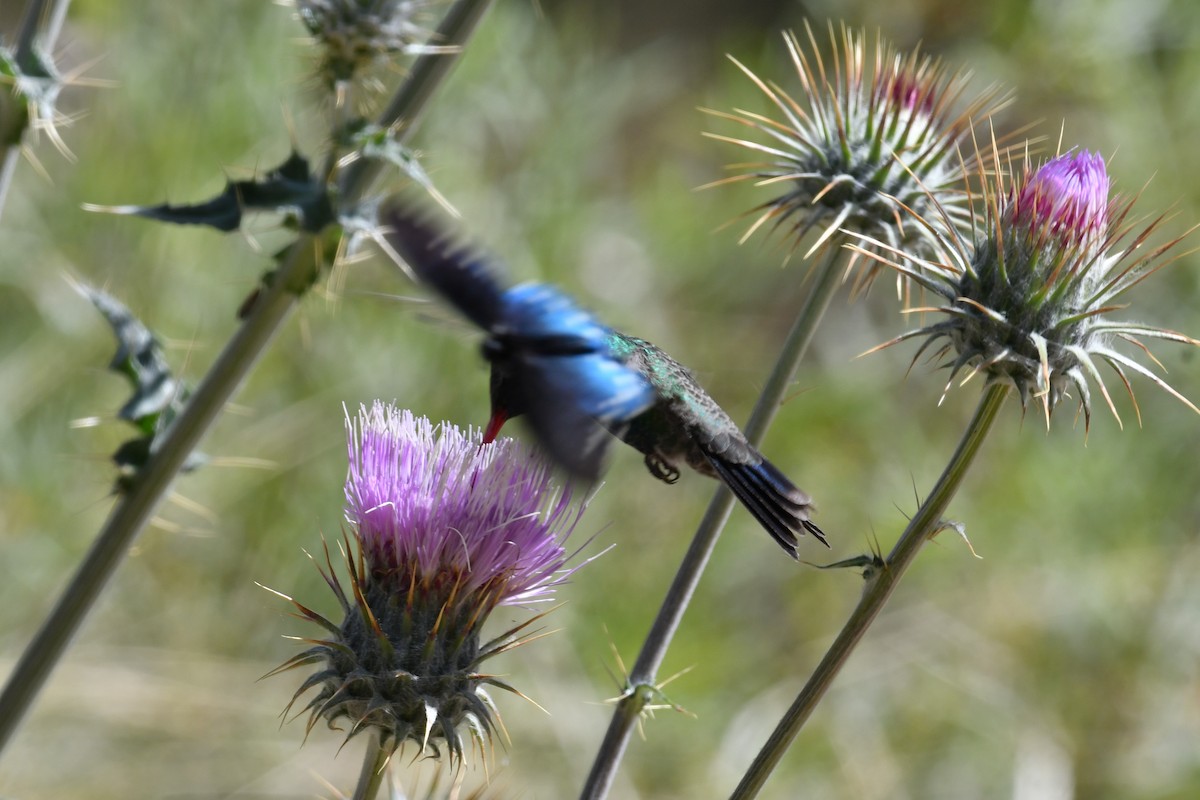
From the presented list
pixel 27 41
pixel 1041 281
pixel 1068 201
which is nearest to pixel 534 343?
pixel 1041 281

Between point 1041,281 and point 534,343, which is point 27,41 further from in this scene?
point 1041,281

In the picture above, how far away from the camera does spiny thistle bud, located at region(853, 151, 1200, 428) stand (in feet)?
8.27

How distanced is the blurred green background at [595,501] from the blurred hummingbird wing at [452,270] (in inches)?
131

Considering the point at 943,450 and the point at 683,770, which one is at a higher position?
the point at 943,450

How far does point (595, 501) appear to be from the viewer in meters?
6.80

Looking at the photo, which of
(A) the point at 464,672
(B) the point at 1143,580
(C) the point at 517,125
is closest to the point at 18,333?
(C) the point at 517,125

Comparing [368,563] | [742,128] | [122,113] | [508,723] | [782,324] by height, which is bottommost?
[508,723]

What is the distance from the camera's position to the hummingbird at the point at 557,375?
2.51m

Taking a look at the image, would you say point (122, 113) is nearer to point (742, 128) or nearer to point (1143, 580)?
point (742, 128)

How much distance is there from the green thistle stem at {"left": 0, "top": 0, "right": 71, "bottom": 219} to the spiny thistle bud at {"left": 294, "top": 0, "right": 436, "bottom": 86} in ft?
2.13

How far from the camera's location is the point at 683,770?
21.2 feet

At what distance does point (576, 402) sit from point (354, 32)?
4.97ft

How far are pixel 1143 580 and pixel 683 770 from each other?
271 cm

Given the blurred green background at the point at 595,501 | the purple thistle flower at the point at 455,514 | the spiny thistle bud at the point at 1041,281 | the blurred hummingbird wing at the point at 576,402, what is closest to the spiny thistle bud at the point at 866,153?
the spiny thistle bud at the point at 1041,281
